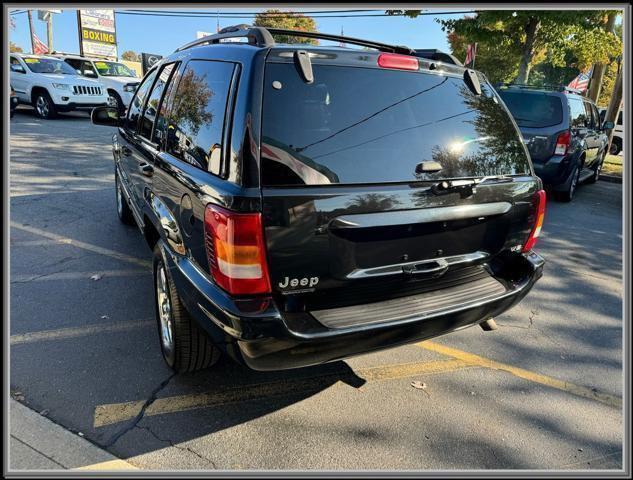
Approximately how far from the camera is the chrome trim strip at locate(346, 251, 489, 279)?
2285mm

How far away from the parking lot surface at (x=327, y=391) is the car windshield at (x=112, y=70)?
16061mm

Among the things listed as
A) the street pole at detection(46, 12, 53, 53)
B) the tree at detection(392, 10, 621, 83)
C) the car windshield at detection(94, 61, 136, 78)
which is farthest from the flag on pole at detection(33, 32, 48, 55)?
the tree at detection(392, 10, 621, 83)

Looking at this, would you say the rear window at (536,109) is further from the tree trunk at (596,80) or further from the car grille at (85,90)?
the car grille at (85,90)

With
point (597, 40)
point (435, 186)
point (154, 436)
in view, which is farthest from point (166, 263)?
point (597, 40)

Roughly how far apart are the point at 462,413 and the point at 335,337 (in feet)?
3.57

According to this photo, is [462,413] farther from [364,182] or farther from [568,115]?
[568,115]

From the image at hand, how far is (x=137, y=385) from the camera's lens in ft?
9.18

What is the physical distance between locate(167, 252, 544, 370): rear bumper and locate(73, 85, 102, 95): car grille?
15.5 meters

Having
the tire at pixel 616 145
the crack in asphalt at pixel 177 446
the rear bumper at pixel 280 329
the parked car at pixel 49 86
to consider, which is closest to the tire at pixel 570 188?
the rear bumper at pixel 280 329

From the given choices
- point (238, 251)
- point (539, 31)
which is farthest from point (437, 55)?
point (539, 31)

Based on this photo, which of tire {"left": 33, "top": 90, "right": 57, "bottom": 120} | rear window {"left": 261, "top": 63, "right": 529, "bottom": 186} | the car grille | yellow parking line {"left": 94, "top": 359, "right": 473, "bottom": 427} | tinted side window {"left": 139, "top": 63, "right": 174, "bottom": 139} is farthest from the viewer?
the car grille

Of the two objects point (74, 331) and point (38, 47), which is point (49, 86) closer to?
point (74, 331)

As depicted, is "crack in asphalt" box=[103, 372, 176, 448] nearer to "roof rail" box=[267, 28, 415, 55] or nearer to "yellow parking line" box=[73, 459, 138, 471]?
"yellow parking line" box=[73, 459, 138, 471]

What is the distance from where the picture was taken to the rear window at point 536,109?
7273 mm
